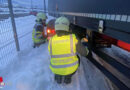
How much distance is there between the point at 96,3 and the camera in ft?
6.34

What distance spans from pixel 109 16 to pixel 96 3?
43 cm

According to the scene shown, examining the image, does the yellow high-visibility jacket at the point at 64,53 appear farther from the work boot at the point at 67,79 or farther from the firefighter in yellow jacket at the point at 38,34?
the firefighter in yellow jacket at the point at 38,34

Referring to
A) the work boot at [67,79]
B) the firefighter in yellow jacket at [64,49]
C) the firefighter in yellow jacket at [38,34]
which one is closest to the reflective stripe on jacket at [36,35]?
the firefighter in yellow jacket at [38,34]

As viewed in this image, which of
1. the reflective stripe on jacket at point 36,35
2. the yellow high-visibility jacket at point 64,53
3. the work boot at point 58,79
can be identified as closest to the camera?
the yellow high-visibility jacket at point 64,53

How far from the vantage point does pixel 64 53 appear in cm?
213

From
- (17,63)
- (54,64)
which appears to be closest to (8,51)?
(17,63)

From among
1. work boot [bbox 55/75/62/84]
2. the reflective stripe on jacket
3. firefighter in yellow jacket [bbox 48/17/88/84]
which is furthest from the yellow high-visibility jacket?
the reflective stripe on jacket

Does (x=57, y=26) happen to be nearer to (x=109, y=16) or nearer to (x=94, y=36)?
(x=109, y=16)

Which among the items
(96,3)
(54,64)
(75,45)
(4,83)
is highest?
(96,3)

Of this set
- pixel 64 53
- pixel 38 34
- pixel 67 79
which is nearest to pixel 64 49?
pixel 64 53

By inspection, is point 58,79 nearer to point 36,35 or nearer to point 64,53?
point 64,53

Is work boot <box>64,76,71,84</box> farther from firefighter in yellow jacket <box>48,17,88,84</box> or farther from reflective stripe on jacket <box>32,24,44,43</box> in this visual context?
reflective stripe on jacket <box>32,24,44,43</box>

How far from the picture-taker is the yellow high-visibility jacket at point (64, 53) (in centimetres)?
209

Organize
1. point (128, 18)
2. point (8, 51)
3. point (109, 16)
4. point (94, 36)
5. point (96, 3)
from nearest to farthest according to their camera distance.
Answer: point (128, 18) < point (109, 16) < point (96, 3) < point (94, 36) < point (8, 51)
